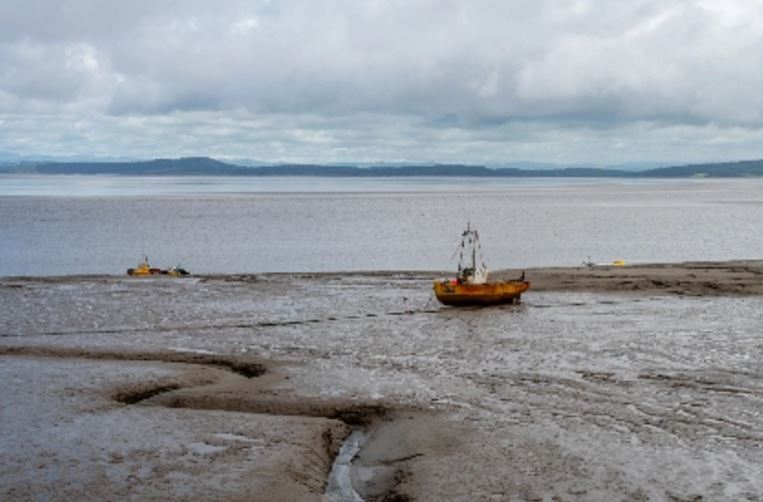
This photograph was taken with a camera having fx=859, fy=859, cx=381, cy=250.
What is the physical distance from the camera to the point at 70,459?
694 inches

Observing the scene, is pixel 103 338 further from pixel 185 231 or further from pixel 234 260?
pixel 185 231

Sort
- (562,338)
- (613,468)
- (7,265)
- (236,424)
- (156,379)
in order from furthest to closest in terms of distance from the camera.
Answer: (7,265), (562,338), (156,379), (236,424), (613,468)

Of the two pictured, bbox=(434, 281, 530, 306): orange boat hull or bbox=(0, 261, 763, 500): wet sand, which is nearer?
bbox=(0, 261, 763, 500): wet sand

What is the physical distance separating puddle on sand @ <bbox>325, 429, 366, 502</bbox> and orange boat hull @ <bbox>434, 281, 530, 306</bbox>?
19.0 meters

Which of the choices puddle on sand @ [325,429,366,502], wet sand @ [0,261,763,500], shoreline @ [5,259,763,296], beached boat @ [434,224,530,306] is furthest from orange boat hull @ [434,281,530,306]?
puddle on sand @ [325,429,366,502]

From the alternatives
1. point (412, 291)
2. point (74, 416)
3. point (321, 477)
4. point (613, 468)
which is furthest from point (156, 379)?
point (412, 291)

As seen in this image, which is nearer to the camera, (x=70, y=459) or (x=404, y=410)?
(x=70, y=459)

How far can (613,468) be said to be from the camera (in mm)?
17078

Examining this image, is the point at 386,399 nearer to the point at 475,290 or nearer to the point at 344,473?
the point at 344,473

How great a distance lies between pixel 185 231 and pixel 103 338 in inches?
2697

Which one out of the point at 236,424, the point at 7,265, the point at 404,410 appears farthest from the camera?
the point at 7,265

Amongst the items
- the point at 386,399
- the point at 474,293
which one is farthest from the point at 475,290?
the point at 386,399

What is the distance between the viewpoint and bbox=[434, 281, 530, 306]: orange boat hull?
1542 inches

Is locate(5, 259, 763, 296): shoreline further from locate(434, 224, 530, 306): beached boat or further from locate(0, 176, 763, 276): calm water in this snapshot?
locate(0, 176, 763, 276): calm water
